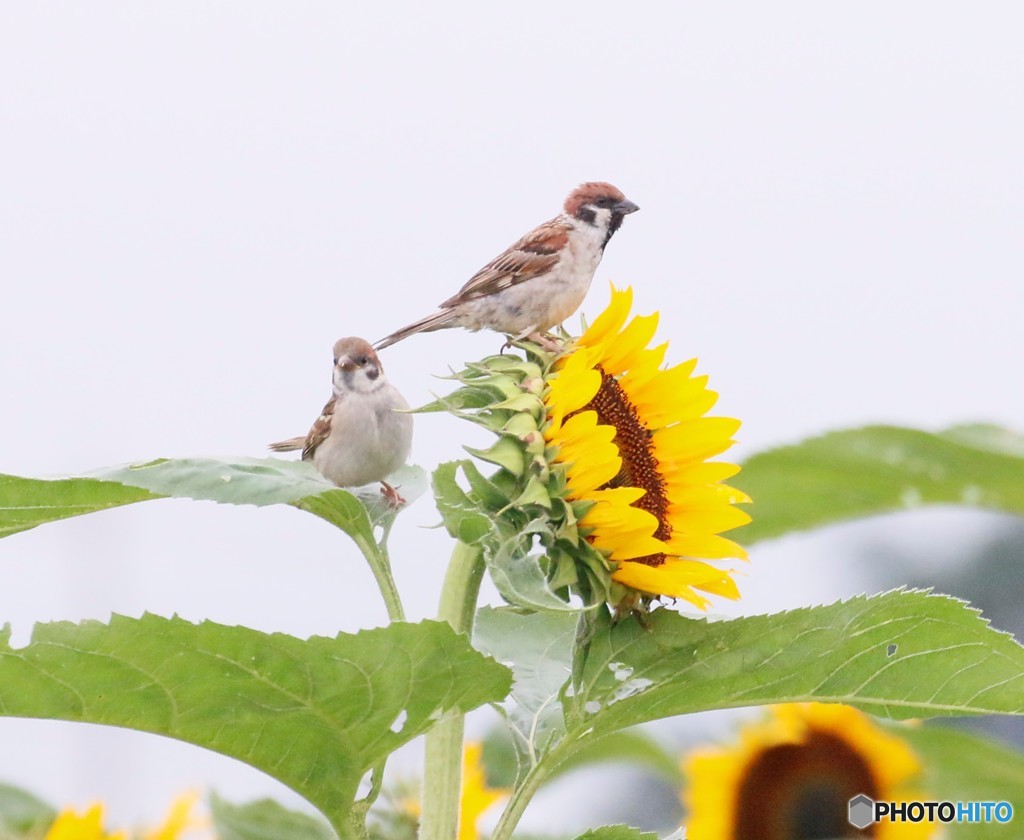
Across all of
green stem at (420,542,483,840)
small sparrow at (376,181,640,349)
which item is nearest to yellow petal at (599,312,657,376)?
green stem at (420,542,483,840)

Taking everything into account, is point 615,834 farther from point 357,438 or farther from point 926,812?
point 926,812

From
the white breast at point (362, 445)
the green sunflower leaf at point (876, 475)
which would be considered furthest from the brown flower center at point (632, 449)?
the white breast at point (362, 445)

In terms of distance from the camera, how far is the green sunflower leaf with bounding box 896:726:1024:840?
2471mm

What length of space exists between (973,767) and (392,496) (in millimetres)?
1127

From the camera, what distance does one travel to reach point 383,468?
125 inches

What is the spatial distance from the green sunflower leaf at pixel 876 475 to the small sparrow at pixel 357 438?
80cm

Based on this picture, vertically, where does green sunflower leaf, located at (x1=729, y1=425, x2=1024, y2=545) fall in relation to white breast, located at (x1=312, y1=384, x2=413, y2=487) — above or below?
below

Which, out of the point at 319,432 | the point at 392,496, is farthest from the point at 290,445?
the point at 392,496

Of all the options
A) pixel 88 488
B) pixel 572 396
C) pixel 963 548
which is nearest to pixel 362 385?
pixel 572 396

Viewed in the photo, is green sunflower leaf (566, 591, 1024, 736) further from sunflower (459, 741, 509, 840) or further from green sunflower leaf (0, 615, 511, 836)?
sunflower (459, 741, 509, 840)

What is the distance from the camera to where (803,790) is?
3959 millimetres

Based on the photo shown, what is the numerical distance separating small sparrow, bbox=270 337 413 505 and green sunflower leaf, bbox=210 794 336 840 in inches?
26.9

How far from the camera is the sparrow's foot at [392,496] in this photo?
2375 mm

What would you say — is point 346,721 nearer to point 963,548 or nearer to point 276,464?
point 276,464
